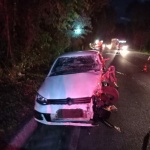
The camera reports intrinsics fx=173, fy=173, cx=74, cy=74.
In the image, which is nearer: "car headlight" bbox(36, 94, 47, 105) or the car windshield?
"car headlight" bbox(36, 94, 47, 105)

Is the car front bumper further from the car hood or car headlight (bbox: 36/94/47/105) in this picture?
the car hood

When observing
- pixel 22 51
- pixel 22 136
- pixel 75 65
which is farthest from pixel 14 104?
pixel 22 51

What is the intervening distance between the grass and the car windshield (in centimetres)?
125

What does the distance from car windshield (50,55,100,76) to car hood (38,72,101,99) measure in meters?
0.43

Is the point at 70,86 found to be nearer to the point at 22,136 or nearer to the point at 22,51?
the point at 22,136

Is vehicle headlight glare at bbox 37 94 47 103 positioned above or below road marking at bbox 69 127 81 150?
above

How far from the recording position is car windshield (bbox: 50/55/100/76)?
529 centimetres

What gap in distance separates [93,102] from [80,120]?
48 cm

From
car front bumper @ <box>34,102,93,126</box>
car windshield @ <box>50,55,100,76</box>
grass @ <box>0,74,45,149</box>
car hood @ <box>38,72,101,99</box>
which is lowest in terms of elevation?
grass @ <box>0,74,45,149</box>

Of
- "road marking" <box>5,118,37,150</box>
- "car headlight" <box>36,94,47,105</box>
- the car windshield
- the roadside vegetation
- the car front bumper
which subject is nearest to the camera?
"road marking" <box>5,118,37,150</box>

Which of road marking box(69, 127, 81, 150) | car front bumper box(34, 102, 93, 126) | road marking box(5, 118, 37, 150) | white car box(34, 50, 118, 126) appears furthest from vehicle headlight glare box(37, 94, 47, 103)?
road marking box(69, 127, 81, 150)

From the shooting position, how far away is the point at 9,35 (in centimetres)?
684

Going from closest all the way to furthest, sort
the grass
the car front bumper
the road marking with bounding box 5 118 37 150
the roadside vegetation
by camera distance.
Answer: the road marking with bounding box 5 118 37 150, the car front bumper, the grass, the roadside vegetation

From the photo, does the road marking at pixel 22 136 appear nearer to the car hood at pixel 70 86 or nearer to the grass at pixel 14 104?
the grass at pixel 14 104
